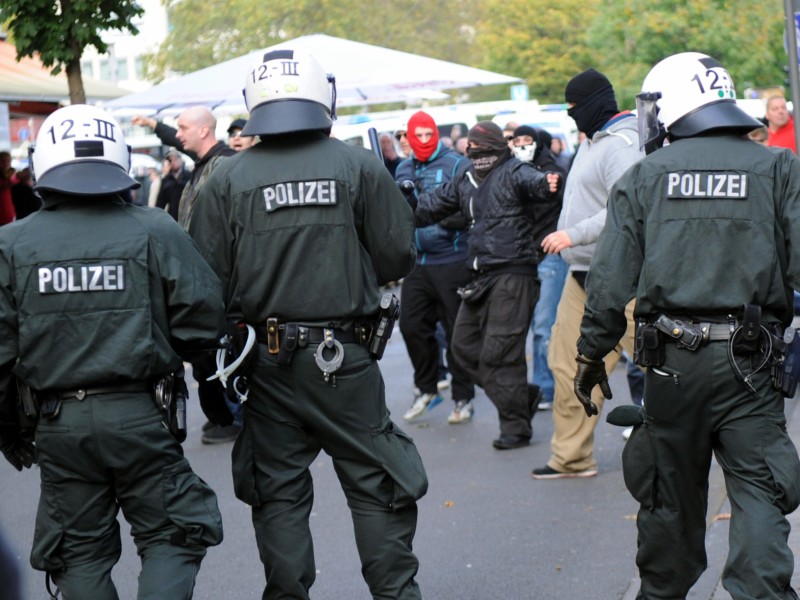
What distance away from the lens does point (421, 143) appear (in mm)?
9023

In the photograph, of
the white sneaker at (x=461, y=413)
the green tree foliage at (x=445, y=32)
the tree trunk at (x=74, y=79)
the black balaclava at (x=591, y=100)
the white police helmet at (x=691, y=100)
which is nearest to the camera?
the white police helmet at (x=691, y=100)

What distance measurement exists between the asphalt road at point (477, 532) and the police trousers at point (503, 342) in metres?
0.28

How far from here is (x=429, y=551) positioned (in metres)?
6.20

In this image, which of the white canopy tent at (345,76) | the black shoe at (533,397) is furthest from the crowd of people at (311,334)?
the white canopy tent at (345,76)

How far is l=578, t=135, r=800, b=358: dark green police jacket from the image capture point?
4.24 metres

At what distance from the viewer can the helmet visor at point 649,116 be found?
4.59m

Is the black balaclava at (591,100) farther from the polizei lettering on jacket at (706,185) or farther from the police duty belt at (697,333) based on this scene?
the police duty belt at (697,333)

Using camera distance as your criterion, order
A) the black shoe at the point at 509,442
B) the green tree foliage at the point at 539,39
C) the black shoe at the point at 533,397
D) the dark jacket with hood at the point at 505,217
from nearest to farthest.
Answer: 1. the dark jacket with hood at the point at 505,217
2. the black shoe at the point at 509,442
3. the black shoe at the point at 533,397
4. the green tree foliage at the point at 539,39

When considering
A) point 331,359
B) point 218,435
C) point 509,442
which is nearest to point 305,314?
point 331,359

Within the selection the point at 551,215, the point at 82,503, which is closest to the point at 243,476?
the point at 82,503

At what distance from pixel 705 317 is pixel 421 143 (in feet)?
16.2

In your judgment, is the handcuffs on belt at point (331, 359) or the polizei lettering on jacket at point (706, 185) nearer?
the polizei lettering on jacket at point (706, 185)

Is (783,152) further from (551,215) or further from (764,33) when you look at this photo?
(764,33)

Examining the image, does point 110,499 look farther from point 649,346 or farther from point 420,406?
point 420,406
